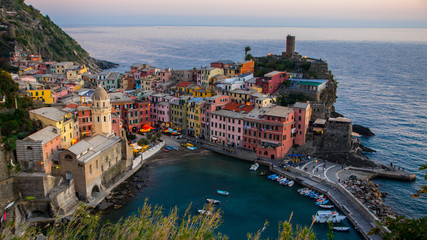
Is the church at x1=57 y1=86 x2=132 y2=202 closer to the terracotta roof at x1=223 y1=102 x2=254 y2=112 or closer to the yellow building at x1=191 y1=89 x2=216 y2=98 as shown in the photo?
the terracotta roof at x1=223 y1=102 x2=254 y2=112

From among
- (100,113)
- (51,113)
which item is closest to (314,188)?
(100,113)

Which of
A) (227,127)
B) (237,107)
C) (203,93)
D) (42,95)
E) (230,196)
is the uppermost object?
(42,95)

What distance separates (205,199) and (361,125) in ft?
132

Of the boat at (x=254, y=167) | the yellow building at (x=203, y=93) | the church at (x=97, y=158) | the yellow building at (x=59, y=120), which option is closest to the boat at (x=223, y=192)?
the boat at (x=254, y=167)

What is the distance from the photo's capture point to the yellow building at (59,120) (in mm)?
40625

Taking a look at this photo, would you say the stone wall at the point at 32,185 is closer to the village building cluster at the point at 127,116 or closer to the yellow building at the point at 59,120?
the village building cluster at the point at 127,116

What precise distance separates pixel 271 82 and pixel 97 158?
3626 centimetres

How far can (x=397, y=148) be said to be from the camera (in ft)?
182

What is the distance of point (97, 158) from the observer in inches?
1516

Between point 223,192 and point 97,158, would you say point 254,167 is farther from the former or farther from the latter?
point 97,158

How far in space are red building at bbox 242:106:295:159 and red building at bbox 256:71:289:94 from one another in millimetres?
13789

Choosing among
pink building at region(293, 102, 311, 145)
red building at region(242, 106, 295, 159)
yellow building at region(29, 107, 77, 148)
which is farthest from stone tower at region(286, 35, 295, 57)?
yellow building at region(29, 107, 77, 148)

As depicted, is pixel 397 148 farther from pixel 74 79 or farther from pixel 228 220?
pixel 74 79

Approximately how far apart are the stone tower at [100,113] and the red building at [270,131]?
1871 cm
